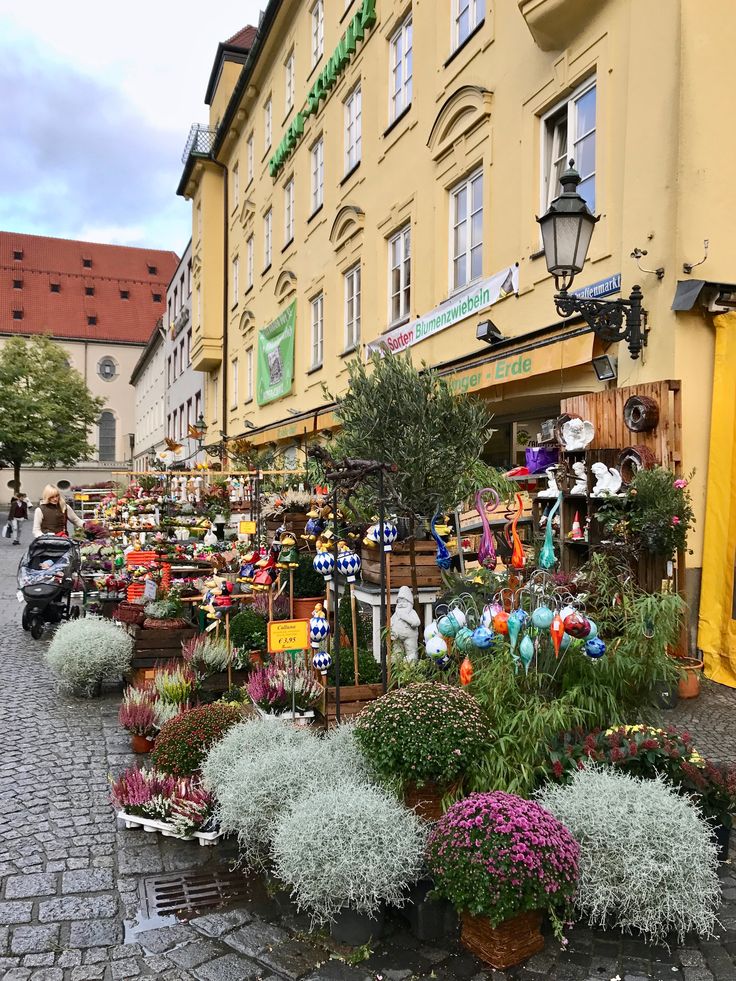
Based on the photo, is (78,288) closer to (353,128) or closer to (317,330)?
(317,330)

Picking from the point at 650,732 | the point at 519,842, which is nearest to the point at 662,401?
the point at 650,732

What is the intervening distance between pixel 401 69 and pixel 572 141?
18.7ft

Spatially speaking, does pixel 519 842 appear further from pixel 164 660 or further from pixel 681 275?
pixel 681 275

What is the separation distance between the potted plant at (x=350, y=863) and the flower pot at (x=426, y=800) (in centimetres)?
36

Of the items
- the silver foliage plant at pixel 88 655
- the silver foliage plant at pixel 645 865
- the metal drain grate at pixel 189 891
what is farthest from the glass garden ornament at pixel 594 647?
the silver foliage plant at pixel 88 655

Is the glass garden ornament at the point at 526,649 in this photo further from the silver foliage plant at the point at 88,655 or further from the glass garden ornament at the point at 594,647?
the silver foliage plant at the point at 88,655

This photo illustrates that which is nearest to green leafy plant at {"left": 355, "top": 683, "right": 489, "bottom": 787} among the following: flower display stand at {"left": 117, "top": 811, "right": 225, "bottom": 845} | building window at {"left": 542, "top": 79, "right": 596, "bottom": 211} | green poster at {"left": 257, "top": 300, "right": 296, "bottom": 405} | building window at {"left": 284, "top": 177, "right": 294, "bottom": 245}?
flower display stand at {"left": 117, "top": 811, "right": 225, "bottom": 845}

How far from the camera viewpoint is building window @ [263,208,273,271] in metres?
21.4

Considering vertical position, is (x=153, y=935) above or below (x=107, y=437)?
below

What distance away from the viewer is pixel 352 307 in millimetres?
15281

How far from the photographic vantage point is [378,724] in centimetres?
380

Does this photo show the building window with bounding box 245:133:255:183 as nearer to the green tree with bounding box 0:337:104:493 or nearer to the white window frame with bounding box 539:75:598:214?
the white window frame with bounding box 539:75:598:214

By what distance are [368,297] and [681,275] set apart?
25.4 feet

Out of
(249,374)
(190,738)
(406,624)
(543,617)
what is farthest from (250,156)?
Answer: (543,617)
